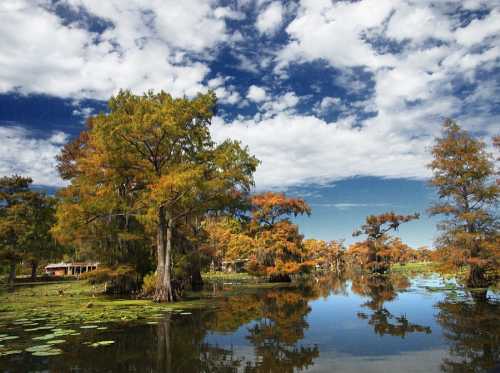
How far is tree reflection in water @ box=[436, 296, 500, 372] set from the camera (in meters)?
6.50

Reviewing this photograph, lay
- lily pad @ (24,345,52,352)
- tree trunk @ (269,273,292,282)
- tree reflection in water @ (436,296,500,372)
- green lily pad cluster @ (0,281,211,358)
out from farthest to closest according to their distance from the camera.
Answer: tree trunk @ (269,273,292,282), green lily pad cluster @ (0,281,211,358), lily pad @ (24,345,52,352), tree reflection in water @ (436,296,500,372)

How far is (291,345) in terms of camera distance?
8.54 metres

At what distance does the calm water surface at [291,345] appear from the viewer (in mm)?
6762

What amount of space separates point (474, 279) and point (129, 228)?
2459cm

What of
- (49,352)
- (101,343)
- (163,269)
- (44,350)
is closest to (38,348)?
(44,350)

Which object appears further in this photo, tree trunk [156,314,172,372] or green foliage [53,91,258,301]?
green foliage [53,91,258,301]

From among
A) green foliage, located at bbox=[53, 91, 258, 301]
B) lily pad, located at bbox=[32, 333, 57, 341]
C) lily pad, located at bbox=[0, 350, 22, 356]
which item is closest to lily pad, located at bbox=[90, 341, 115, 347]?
lily pad, located at bbox=[0, 350, 22, 356]

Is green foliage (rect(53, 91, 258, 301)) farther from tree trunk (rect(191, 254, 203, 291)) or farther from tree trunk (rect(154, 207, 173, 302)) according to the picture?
tree trunk (rect(191, 254, 203, 291))

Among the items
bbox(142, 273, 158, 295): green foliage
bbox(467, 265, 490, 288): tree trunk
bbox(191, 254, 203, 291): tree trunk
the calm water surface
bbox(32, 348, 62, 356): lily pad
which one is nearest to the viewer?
the calm water surface

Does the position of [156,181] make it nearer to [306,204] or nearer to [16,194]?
[306,204]

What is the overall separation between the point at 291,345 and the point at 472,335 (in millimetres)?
4748

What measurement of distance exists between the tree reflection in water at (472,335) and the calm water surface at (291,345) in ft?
0.06

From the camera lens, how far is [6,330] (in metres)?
10.8

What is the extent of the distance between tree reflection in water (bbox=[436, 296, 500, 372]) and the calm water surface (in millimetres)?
18
